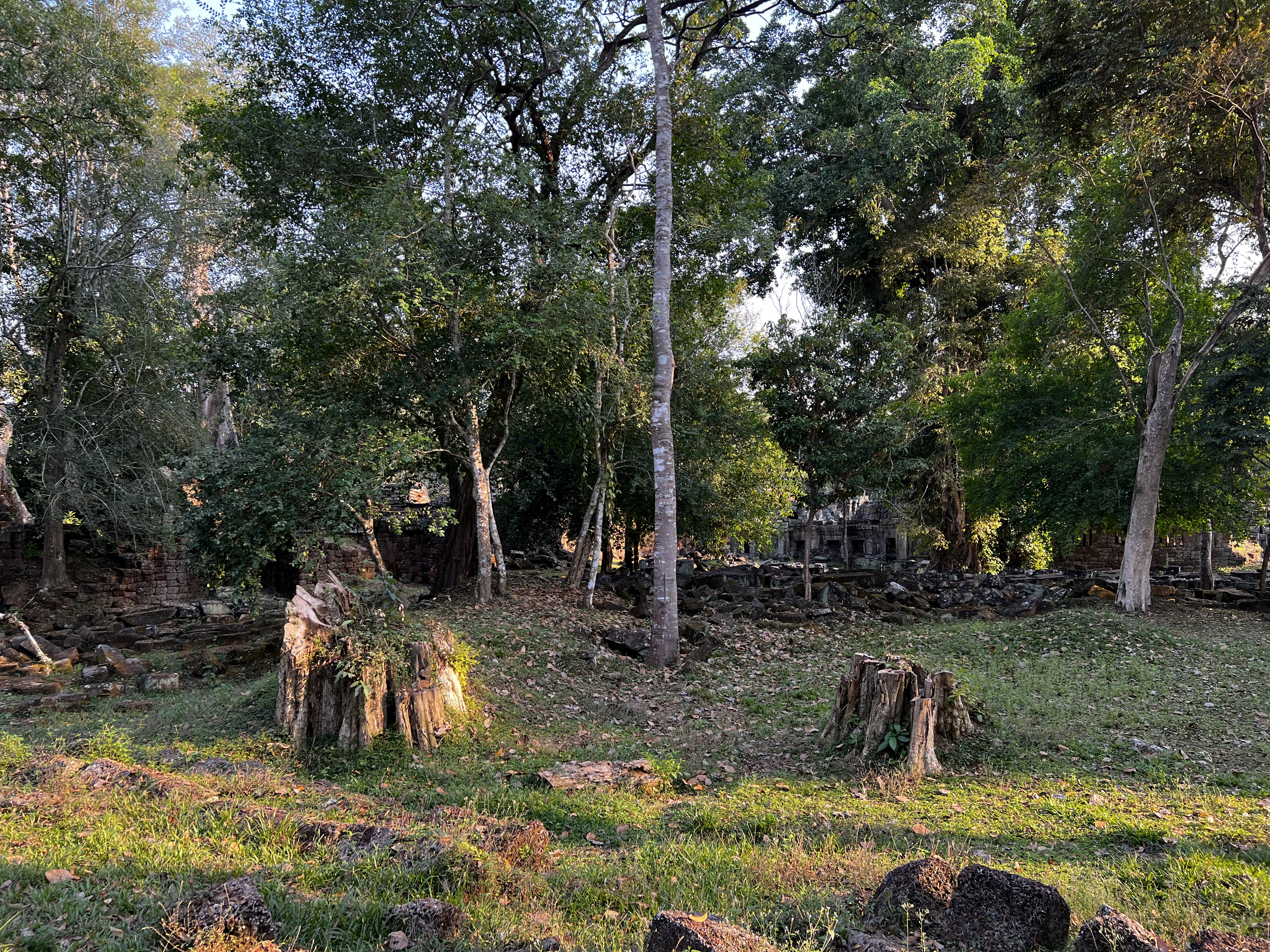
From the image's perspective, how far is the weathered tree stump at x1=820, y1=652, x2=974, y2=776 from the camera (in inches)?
243

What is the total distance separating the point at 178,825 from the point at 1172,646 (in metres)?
13.0

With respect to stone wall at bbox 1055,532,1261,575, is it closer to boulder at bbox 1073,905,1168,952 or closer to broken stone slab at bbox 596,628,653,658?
broken stone slab at bbox 596,628,653,658

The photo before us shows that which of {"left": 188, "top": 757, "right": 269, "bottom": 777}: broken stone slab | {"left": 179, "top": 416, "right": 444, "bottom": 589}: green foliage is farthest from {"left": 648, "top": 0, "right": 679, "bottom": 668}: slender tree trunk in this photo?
{"left": 188, "top": 757, "right": 269, "bottom": 777}: broken stone slab

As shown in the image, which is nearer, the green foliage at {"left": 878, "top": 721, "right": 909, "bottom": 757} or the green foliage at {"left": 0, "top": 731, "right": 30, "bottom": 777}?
the green foliage at {"left": 0, "top": 731, "right": 30, "bottom": 777}

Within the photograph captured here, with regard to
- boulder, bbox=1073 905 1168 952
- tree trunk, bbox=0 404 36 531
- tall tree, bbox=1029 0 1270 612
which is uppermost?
tall tree, bbox=1029 0 1270 612

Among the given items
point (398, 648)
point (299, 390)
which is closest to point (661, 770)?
point (398, 648)

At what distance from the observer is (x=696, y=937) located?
105 inches

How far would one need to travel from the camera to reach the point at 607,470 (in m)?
12.9

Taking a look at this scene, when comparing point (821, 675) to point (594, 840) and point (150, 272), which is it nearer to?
point (594, 840)

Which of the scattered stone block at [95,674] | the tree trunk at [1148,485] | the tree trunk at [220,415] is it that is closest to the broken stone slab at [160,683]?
the scattered stone block at [95,674]

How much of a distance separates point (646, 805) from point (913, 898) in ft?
7.96

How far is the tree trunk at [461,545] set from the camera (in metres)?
13.6

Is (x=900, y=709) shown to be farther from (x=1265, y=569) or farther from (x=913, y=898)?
(x=1265, y=569)

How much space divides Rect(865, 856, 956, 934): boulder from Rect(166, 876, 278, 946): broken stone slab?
8.41 feet
